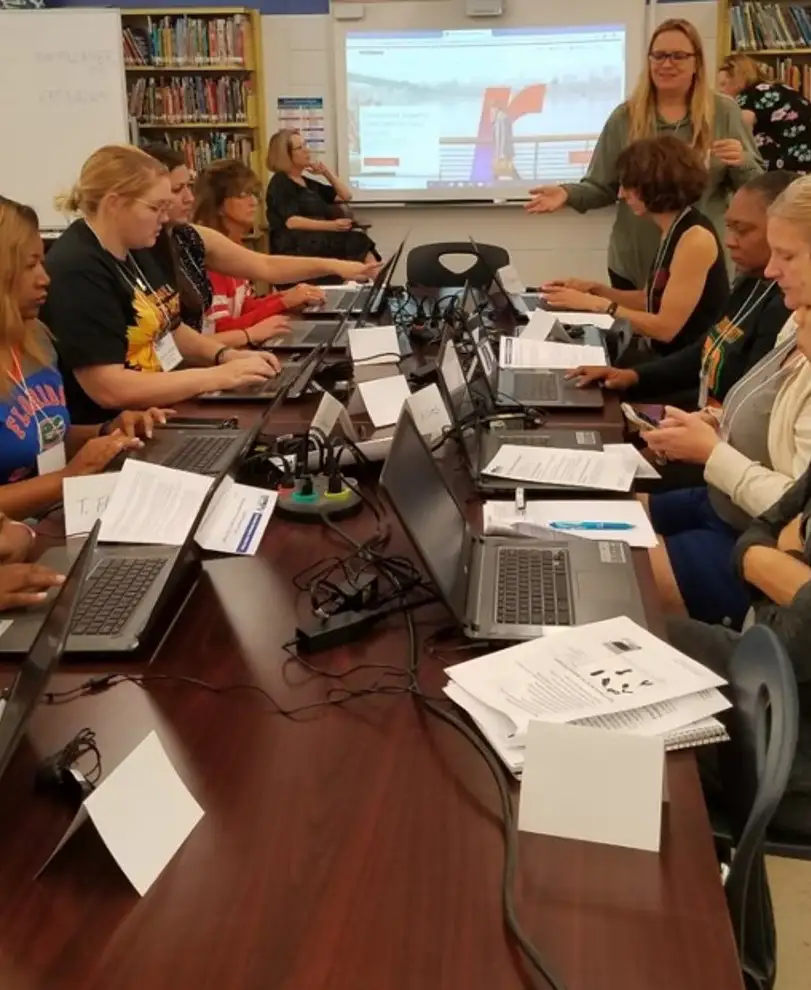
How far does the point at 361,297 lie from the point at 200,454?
211cm

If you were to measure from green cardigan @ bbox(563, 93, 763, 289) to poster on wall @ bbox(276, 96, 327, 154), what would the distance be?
248cm

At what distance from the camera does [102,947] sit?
2.97ft

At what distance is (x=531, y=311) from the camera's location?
→ 3.78 m

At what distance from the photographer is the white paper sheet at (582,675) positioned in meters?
1.20

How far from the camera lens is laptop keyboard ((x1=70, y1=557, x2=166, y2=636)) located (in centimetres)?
146

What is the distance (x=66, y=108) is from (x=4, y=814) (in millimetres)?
5789

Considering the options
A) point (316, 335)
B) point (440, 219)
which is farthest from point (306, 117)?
point (316, 335)

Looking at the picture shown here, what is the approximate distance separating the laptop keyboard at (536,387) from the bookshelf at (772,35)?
12.3 ft

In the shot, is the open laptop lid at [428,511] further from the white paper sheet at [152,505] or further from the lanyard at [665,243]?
the lanyard at [665,243]

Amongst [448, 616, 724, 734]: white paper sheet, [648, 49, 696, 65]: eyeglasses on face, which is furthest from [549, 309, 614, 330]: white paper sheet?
[448, 616, 724, 734]: white paper sheet

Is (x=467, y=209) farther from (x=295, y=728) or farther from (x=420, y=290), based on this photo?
(x=295, y=728)

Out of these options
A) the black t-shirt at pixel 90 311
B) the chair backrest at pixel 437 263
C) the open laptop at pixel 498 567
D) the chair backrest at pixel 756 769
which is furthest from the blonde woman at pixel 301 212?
the chair backrest at pixel 756 769

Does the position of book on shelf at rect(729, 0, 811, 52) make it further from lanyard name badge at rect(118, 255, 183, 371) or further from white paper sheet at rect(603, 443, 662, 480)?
white paper sheet at rect(603, 443, 662, 480)

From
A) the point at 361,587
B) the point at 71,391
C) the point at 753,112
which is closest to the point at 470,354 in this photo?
the point at 71,391
